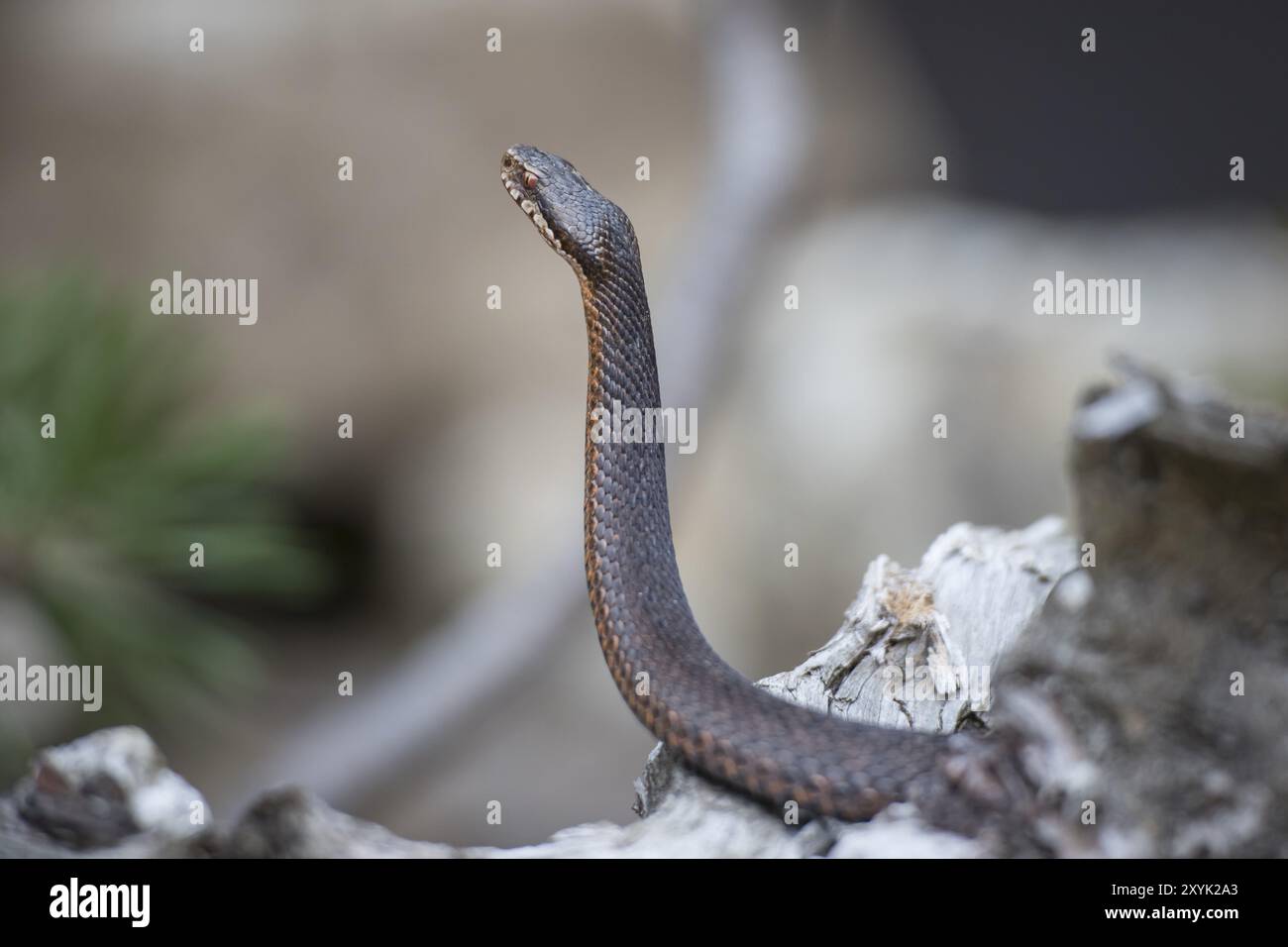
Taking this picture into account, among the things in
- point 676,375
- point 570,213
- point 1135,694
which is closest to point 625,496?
point 570,213

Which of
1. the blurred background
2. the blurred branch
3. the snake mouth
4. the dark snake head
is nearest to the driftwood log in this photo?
the dark snake head

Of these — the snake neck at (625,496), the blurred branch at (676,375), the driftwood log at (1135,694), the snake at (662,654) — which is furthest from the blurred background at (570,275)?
the driftwood log at (1135,694)

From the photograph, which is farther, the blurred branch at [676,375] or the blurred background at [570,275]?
the blurred background at [570,275]

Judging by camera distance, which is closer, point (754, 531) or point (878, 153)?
point (754, 531)

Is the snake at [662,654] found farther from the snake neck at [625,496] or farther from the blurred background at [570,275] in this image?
the blurred background at [570,275]

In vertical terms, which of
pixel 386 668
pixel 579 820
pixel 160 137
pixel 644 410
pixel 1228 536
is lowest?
pixel 579 820
